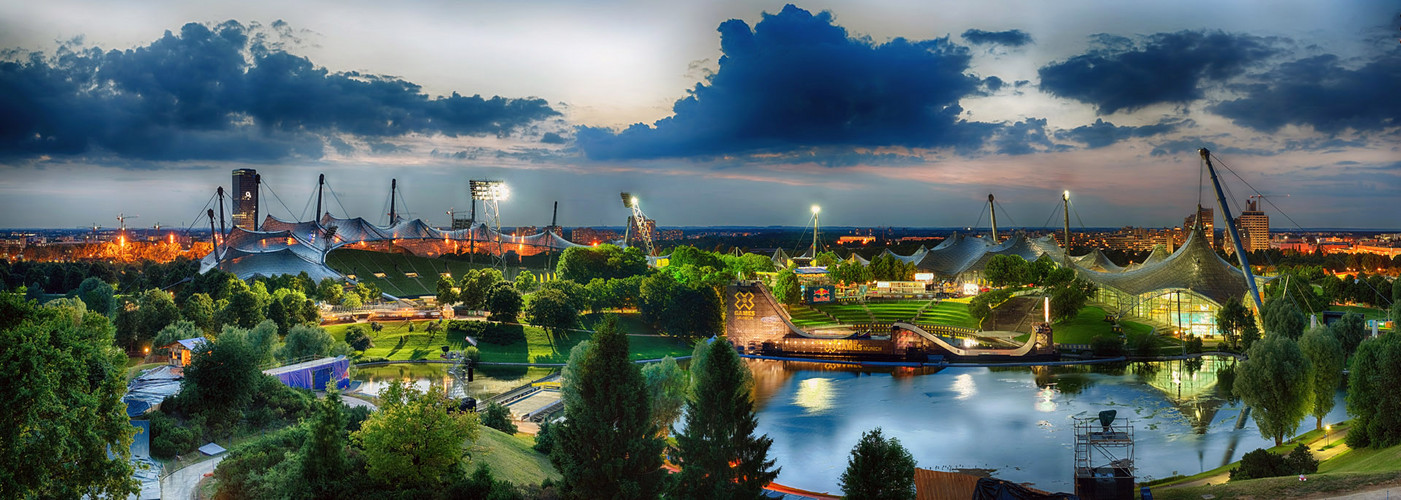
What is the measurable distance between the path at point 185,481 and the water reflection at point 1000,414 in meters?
13.0

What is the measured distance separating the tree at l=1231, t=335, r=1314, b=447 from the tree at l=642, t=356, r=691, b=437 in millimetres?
14382

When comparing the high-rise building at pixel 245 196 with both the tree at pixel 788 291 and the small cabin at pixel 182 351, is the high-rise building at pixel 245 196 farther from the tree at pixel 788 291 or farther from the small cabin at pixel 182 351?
the tree at pixel 788 291

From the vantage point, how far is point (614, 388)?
1350 centimetres

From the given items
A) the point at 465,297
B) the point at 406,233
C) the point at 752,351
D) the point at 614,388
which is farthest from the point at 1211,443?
the point at 406,233

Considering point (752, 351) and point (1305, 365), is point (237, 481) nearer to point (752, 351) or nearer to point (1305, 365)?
point (1305, 365)

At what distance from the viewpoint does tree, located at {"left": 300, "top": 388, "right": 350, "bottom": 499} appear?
1377cm

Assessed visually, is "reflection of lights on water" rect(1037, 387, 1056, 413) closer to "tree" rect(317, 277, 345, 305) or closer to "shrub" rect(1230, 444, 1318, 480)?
"shrub" rect(1230, 444, 1318, 480)

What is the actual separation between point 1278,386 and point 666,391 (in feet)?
50.3

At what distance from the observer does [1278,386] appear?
20859 millimetres

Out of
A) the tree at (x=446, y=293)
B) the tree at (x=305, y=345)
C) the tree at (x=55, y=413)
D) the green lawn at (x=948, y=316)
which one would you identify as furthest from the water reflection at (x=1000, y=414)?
the tree at (x=446, y=293)

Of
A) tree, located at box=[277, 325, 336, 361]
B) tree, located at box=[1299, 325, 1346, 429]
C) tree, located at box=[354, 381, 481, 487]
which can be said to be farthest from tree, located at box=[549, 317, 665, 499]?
tree, located at box=[277, 325, 336, 361]

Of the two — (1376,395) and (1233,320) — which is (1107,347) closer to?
(1233,320)

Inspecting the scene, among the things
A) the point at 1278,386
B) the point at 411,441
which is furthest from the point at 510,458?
the point at 1278,386

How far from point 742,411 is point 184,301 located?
119ft
